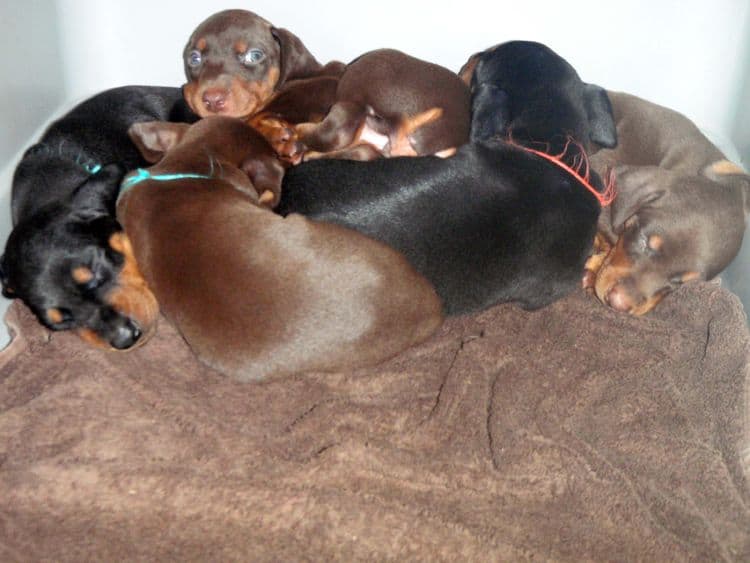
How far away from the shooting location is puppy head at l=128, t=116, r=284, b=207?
103 inches

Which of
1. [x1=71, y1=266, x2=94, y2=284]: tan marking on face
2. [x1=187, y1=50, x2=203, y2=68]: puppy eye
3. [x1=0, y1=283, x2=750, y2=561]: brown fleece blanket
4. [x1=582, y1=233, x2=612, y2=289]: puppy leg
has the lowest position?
[x1=0, y1=283, x2=750, y2=561]: brown fleece blanket

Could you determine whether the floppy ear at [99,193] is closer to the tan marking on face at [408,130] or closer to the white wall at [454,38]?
the white wall at [454,38]

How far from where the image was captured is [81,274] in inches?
100

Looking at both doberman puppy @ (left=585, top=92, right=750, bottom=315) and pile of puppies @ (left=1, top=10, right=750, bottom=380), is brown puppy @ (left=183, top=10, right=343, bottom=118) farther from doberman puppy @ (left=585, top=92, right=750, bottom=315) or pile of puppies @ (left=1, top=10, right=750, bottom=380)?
doberman puppy @ (left=585, top=92, right=750, bottom=315)

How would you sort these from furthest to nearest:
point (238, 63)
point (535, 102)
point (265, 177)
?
point (238, 63) → point (535, 102) → point (265, 177)

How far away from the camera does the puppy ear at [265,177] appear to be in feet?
8.64

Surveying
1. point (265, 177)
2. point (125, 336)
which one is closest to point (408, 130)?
A: point (265, 177)

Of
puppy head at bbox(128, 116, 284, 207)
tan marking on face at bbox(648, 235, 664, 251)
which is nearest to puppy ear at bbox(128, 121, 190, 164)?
puppy head at bbox(128, 116, 284, 207)

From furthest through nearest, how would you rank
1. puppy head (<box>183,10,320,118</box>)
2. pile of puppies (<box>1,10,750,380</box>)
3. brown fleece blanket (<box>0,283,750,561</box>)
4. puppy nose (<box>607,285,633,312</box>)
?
puppy head (<box>183,10,320,118</box>) < puppy nose (<box>607,285,633,312</box>) < pile of puppies (<box>1,10,750,380</box>) < brown fleece blanket (<box>0,283,750,561</box>)

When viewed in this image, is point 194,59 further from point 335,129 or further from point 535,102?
point 535,102

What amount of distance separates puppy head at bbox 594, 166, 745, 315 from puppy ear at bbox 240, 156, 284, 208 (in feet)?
4.25

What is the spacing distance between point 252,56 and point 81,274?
1346mm

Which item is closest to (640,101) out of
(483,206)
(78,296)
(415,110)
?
(415,110)

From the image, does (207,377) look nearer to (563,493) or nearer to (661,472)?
(563,493)
